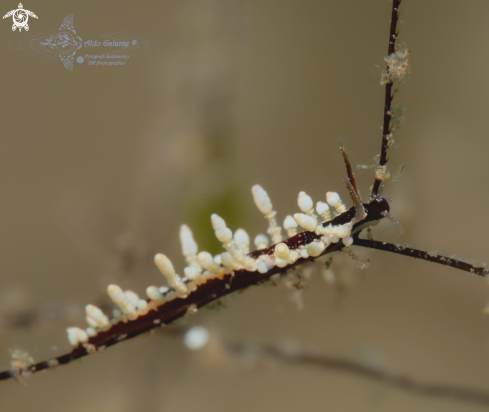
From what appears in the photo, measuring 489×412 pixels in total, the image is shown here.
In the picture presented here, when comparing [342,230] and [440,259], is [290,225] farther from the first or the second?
[440,259]

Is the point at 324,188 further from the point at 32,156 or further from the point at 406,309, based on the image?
the point at 32,156

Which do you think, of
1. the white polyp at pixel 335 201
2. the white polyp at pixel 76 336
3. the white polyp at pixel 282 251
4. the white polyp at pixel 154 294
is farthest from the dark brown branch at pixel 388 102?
the white polyp at pixel 76 336

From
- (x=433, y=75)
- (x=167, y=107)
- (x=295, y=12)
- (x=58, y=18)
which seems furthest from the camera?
(x=167, y=107)

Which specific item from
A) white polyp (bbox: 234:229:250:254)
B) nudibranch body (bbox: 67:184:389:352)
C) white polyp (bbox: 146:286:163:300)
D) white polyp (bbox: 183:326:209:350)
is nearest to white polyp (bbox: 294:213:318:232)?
nudibranch body (bbox: 67:184:389:352)

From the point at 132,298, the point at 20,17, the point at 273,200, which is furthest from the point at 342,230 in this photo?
the point at 20,17

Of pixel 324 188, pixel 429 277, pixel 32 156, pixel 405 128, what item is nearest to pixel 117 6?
pixel 32 156

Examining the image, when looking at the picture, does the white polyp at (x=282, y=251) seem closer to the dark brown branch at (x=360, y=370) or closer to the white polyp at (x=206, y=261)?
the white polyp at (x=206, y=261)
